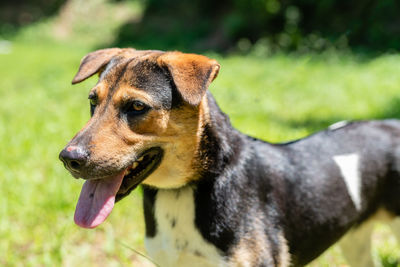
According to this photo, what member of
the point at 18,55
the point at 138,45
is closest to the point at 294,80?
the point at 138,45

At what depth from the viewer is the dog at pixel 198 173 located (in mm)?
2703

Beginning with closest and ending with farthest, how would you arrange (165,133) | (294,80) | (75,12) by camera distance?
(165,133) < (294,80) < (75,12)

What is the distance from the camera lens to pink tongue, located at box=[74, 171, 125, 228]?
2.67m

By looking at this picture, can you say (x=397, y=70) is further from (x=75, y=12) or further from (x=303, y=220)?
(x=75, y=12)

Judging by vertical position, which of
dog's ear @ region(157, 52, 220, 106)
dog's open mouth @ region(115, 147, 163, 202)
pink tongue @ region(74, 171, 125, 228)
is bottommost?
pink tongue @ region(74, 171, 125, 228)

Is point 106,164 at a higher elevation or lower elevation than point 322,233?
higher

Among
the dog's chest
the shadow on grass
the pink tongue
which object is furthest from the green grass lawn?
the pink tongue

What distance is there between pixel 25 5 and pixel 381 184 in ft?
98.3

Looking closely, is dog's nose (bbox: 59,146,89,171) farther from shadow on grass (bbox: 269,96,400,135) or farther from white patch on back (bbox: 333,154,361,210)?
shadow on grass (bbox: 269,96,400,135)

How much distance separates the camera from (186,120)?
2861mm

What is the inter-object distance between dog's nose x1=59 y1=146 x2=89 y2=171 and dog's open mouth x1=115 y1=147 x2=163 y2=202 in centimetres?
33

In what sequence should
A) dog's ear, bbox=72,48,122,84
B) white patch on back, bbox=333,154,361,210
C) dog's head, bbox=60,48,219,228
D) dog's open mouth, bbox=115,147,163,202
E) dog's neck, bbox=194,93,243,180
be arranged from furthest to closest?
white patch on back, bbox=333,154,361,210, dog's ear, bbox=72,48,122,84, dog's neck, bbox=194,93,243,180, dog's open mouth, bbox=115,147,163,202, dog's head, bbox=60,48,219,228

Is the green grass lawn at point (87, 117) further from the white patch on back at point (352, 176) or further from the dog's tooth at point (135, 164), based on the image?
the dog's tooth at point (135, 164)

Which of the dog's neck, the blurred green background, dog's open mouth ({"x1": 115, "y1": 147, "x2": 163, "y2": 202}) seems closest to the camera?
dog's open mouth ({"x1": 115, "y1": 147, "x2": 163, "y2": 202})
